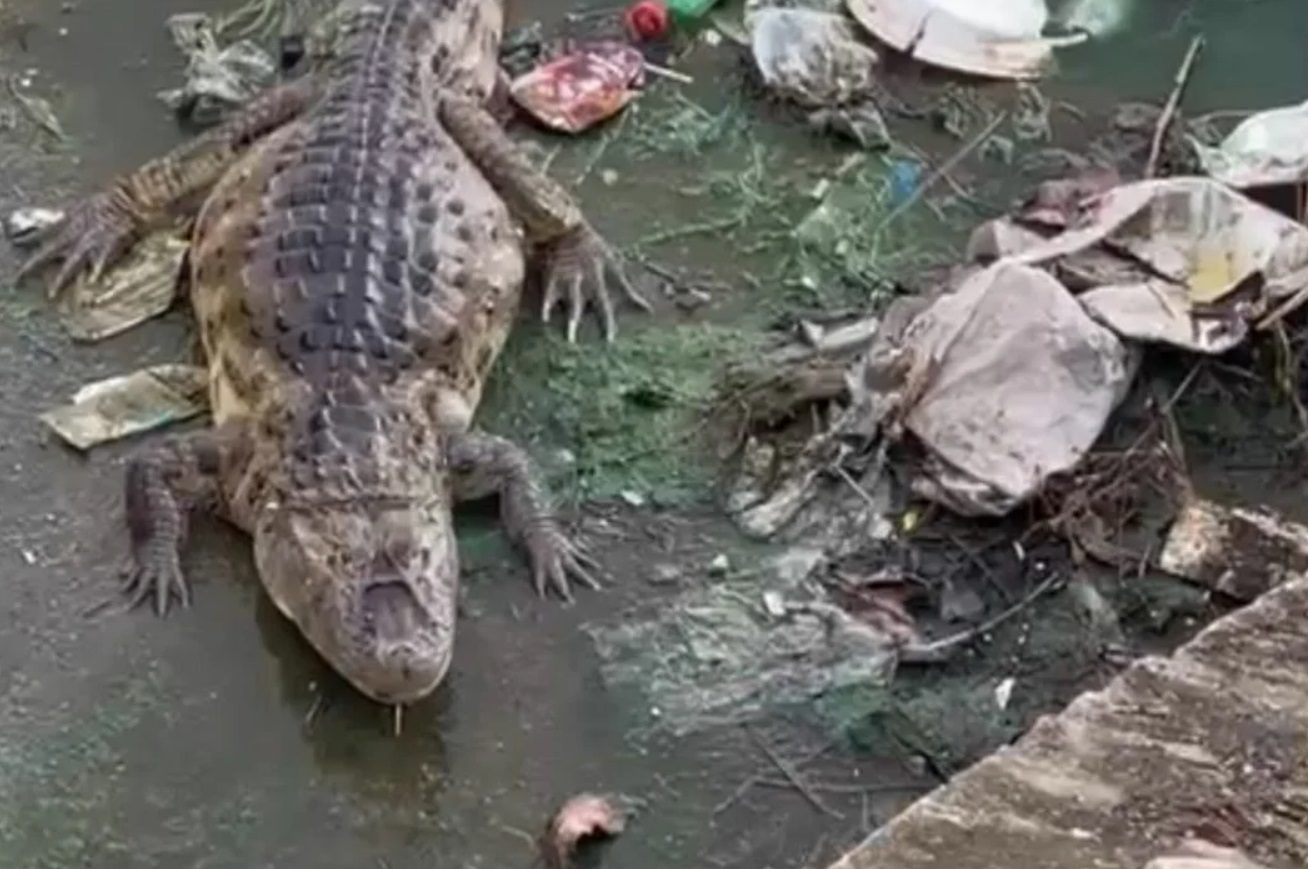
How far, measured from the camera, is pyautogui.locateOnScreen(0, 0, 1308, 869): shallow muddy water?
14.6 ft

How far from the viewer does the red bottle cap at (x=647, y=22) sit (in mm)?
6348

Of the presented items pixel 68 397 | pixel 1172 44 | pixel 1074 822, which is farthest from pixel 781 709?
pixel 1172 44

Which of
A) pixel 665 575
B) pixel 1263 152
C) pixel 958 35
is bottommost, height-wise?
pixel 665 575

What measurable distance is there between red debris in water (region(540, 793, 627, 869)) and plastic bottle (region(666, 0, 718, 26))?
2.46m

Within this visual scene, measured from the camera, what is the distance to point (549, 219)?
5.70m

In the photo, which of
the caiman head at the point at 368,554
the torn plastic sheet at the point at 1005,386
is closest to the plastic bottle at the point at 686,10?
the torn plastic sheet at the point at 1005,386

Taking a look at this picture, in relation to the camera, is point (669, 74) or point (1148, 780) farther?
point (669, 74)

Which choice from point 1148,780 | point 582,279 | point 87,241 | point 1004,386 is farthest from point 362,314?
A: point 1148,780

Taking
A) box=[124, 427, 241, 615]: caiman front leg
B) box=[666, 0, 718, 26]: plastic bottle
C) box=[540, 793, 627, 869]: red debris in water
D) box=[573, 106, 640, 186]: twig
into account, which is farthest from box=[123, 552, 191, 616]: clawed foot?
box=[666, 0, 718, 26]: plastic bottle

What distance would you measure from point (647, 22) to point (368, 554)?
80.6 inches

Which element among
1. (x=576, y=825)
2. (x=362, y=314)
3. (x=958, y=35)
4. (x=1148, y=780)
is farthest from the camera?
(x=958, y=35)

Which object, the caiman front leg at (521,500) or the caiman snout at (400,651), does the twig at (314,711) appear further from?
the caiman front leg at (521,500)

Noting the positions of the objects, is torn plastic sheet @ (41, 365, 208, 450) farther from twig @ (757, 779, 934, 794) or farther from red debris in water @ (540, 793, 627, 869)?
twig @ (757, 779, 934, 794)

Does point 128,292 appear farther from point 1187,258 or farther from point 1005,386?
point 1187,258
